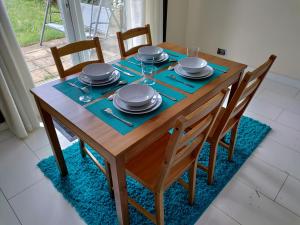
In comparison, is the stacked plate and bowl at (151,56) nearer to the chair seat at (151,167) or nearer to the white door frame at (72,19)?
the chair seat at (151,167)

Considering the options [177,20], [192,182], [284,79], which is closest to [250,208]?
[192,182]

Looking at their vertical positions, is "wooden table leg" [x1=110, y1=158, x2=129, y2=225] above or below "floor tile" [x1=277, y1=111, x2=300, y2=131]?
above

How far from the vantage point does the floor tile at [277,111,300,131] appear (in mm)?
2182

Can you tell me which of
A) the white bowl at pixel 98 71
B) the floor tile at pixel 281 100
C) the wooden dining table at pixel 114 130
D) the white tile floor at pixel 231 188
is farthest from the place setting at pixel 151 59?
the floor tile at pixel 281 100

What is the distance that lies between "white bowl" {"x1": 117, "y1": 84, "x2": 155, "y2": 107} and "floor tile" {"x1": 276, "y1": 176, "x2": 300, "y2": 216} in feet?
3.74

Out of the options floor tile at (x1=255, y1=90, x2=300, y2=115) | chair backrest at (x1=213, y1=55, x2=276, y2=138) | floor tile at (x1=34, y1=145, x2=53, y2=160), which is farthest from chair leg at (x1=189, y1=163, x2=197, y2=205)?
floor tile at (x1=255, y1=90, x2=300, y2=115)

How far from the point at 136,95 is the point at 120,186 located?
Answer: 0.45m

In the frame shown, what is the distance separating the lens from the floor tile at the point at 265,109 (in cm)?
232

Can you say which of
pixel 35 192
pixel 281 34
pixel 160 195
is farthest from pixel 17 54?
pixel 281 34

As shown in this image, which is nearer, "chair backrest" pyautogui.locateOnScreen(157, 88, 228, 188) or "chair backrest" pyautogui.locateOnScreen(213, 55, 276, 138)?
"chair backrest" pyautogui.locateOnScreen(157, 88, 228, 188)

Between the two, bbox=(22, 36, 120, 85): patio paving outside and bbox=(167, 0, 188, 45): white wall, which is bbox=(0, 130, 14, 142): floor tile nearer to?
bbox=(22, 36, 120, 85): patio paving outside

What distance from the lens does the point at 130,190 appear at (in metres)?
1.60

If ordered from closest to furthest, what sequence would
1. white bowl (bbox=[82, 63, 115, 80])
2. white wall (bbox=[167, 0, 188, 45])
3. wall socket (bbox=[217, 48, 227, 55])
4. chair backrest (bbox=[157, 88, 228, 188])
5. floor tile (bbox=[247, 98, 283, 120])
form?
chair backrest (bbox=[157, 88, 228, 188]) → white bowl (bbox=[82, 63, 115, 80]) → floor tile (bbox=[247, 98, 283, 120]) → white wall (bbox=[167, 0, 188, 45]) → wall socket (bbox=[217, 48, 227, 55])

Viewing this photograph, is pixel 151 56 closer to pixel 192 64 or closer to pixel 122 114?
pixel 192 64
